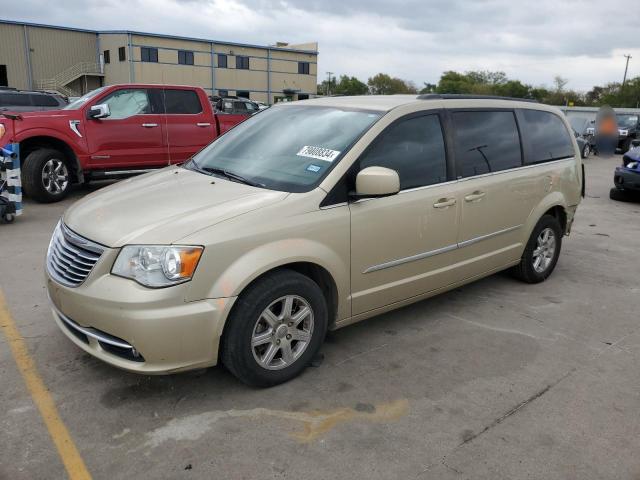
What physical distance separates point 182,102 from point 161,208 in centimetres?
691

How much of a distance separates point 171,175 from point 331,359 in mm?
1783

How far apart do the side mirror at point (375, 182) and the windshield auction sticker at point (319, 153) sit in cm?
26

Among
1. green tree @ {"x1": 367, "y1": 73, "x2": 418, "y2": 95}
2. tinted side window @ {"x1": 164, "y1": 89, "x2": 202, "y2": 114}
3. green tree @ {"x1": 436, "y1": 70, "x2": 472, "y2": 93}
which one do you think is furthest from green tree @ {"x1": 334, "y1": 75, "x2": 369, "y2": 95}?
tinted side window @ {"x1": 164, "y1": 89, "x2": 202, "y2": 114}

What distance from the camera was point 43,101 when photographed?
1670 centimetres

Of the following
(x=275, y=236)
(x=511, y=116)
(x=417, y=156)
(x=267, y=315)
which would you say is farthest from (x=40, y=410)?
(x=511, y=116)

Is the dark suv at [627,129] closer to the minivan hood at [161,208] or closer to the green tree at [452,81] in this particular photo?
the minivan hood at [161,208]

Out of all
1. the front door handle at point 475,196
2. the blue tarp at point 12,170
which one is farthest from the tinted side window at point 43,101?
the front door handle at point 475,196

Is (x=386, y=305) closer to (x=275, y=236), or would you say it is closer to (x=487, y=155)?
(x=275, y=236)

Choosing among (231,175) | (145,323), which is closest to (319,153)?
(231,175)

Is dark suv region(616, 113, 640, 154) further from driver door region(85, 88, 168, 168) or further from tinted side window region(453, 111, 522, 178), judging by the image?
tinted side window region(453, 111, 522, 178)

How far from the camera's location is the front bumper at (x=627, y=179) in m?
10.5

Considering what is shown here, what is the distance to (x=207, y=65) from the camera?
51.6 metres

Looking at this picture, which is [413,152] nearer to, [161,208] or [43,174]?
[161,208]

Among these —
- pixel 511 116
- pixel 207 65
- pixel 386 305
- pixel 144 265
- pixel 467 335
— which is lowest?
pixel 467 335
